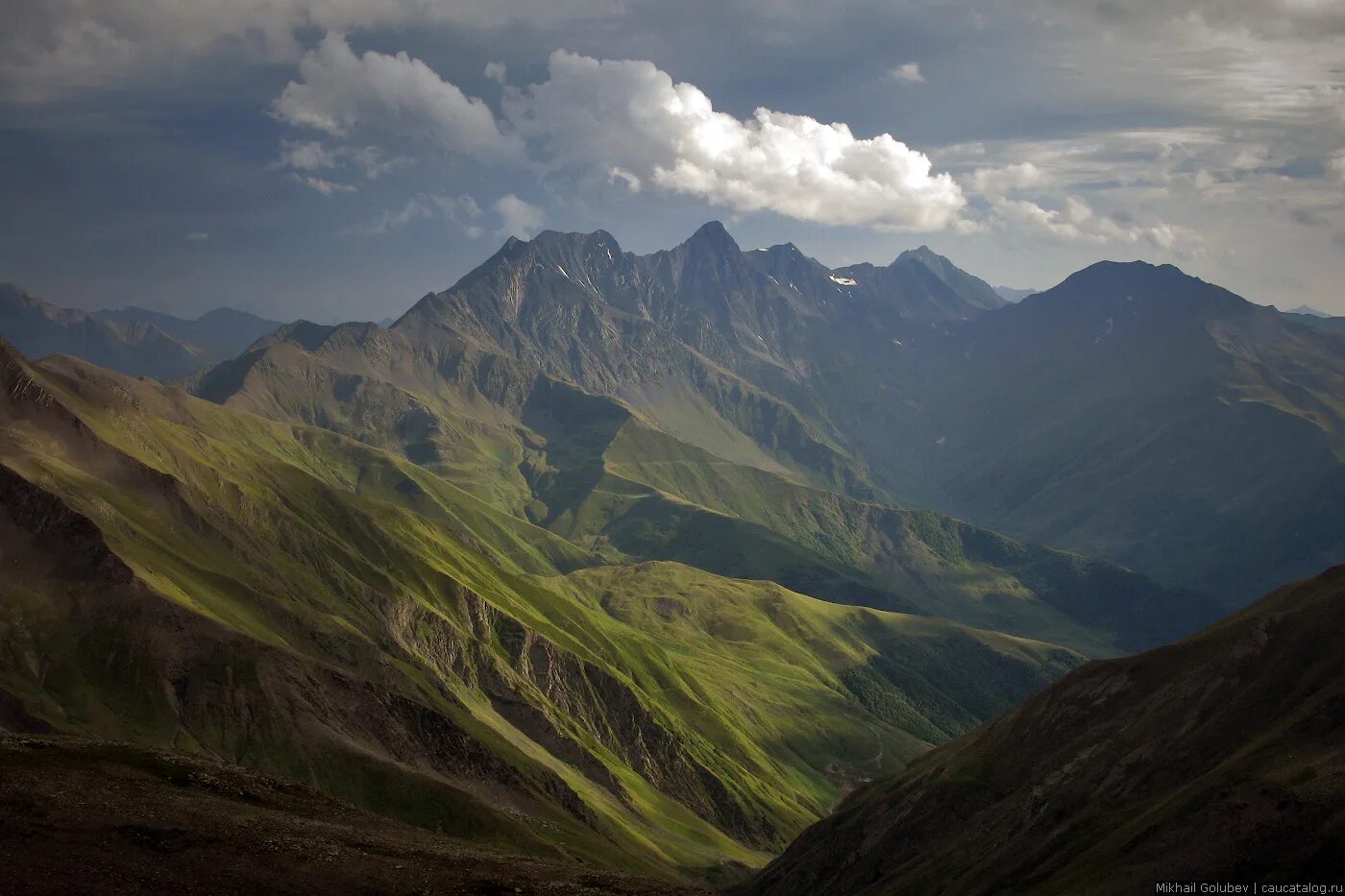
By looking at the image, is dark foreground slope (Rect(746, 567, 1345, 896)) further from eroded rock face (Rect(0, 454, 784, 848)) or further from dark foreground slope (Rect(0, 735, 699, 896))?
eroded rock face (Rect(0, 454, 784, 848))

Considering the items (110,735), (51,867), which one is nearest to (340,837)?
(51,867)

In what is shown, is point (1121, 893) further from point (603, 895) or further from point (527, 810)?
point (527, 810)

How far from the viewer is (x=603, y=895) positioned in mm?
89250

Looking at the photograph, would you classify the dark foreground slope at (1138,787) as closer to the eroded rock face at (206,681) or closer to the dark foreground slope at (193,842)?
the dark foreground slope at (193,842)

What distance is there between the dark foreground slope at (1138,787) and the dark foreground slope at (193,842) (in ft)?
144

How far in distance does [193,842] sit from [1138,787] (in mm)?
104541

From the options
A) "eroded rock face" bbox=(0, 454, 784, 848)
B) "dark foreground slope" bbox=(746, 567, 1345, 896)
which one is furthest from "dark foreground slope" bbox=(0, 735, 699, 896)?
"eroded rock face" bbox=(0, 454, 784, 848)

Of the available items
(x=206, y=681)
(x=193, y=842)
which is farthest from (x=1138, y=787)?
(x=206, y=681)

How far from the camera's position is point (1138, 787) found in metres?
120

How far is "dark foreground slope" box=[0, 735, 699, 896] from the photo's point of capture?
7588cm

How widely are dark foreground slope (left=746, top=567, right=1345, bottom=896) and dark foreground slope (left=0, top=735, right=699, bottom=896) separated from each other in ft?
144

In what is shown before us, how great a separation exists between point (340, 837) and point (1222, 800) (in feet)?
277

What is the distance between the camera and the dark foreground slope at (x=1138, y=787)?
8738 cm

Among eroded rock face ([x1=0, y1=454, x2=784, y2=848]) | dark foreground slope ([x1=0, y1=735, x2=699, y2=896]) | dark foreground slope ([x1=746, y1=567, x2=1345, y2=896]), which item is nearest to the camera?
dark foreground slope ([x1=0, y1=735, x2=699, y2=896])
